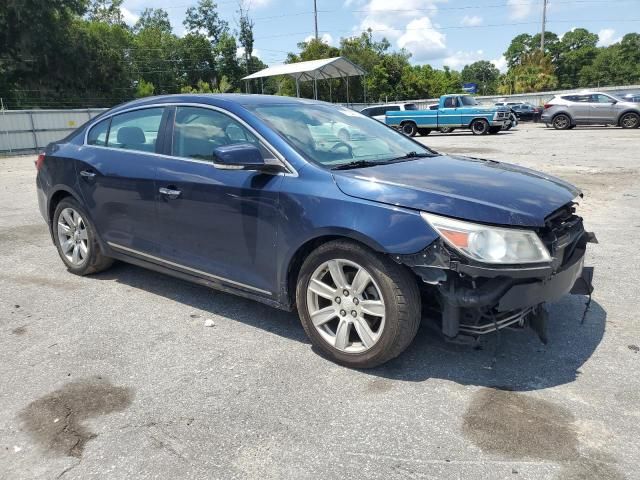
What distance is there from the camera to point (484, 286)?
2.97 metres

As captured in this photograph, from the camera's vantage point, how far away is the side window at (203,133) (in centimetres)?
387

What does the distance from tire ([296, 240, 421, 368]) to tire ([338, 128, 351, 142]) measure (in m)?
1.06

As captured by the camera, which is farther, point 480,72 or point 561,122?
point 480,72

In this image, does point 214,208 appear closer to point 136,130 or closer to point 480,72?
point 136,130

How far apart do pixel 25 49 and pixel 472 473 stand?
47.1m

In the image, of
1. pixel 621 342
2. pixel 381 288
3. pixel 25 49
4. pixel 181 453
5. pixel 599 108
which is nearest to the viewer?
pixel 181 453

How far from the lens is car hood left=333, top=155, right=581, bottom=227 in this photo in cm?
296

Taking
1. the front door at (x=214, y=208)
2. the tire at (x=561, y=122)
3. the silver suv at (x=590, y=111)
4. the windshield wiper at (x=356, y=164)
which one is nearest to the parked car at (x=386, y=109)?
the silver suv at (x=590, y=111)

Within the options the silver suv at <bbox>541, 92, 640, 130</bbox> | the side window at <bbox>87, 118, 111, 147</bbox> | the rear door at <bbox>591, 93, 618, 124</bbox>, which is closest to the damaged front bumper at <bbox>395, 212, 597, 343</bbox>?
the side window at <bbox>87, 118, 111, 147</bbox>

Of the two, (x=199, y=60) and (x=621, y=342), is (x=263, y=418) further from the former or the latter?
(x=199, y=60)

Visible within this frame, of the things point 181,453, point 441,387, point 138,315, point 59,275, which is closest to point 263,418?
point 181,453

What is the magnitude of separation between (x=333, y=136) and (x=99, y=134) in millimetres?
2354

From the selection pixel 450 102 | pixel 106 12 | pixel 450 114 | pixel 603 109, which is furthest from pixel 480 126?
pixel 106 12

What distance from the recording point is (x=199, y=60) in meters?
71.2
